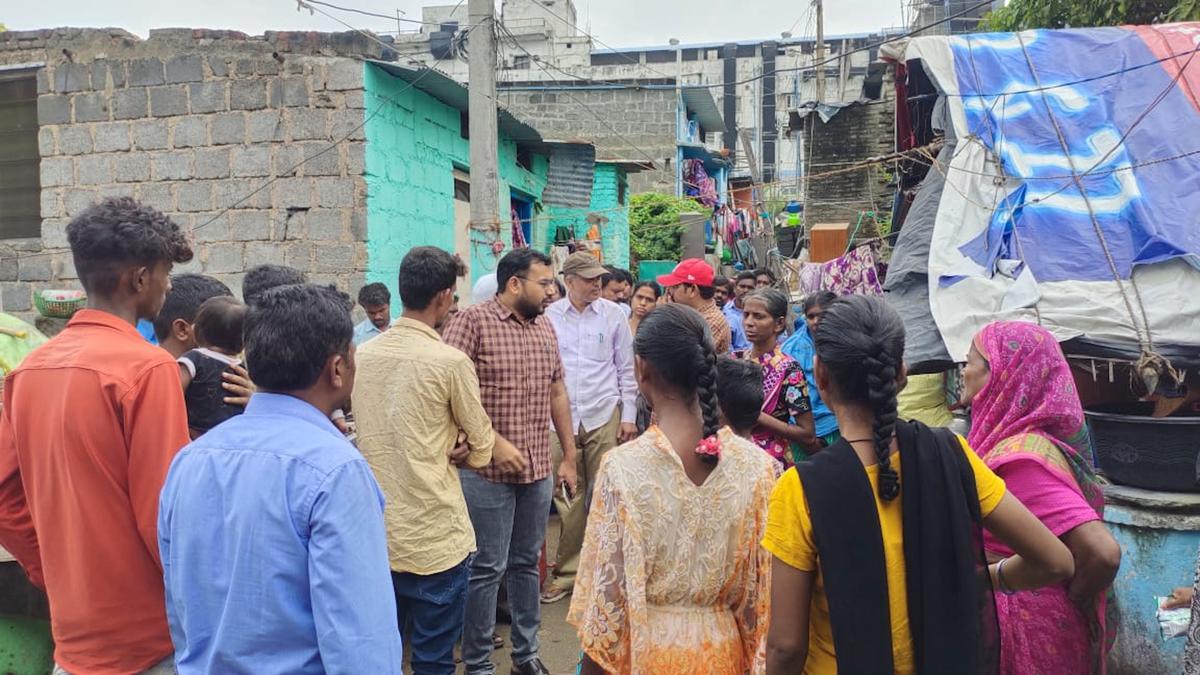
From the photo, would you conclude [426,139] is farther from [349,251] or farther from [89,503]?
[89,503]

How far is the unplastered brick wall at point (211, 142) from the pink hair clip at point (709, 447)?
19.0 feet

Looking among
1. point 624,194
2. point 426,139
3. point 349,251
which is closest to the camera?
point 349,251

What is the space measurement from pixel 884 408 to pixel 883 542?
29cm

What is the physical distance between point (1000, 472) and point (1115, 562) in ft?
1.13

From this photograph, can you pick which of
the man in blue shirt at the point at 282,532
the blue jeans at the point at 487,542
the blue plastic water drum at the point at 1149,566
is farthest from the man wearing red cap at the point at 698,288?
the man in blue shirt at the point at 282,532

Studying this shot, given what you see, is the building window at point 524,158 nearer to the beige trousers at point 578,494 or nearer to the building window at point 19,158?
the building window at point 19,158

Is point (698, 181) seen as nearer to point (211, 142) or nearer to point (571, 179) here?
point (571, 179)

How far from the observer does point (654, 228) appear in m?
22.0

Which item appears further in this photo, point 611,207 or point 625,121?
point 625,121

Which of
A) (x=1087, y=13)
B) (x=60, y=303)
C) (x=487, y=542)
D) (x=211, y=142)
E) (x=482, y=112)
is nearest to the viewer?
(x=487, y=542)

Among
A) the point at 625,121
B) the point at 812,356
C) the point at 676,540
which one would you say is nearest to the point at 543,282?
the point at 812,356

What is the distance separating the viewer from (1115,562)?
2.19m

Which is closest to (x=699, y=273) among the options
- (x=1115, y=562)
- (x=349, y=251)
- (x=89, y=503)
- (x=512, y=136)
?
(x=349, y=251)

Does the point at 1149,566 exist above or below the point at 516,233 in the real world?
below
